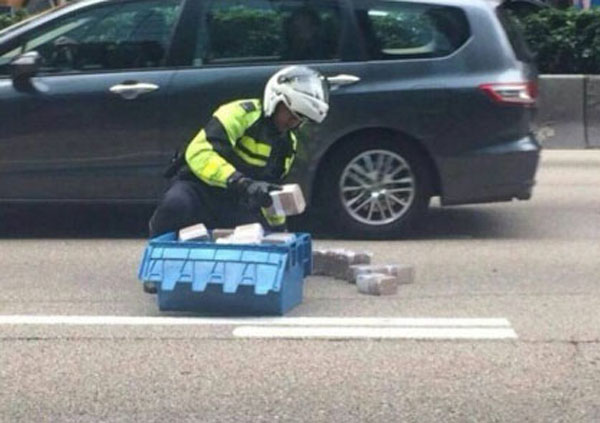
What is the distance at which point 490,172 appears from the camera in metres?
8.59

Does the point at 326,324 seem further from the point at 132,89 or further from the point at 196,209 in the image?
the point at 132,89

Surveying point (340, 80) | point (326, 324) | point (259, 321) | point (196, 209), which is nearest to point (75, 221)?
point (340, 80)

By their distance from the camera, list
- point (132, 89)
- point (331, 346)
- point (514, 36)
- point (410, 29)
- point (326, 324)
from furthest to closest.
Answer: point (514, 36), point (410, 29), point (132, 89), point (326, 324), point (331, 346)

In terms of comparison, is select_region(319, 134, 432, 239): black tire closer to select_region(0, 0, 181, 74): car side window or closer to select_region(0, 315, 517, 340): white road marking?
select_region(0, 0, 181, 74): car side window

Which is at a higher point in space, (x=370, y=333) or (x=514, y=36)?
(x=514, y=36)

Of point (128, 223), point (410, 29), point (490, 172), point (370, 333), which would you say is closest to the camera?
point (370, 333)

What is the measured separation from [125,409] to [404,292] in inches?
93.8

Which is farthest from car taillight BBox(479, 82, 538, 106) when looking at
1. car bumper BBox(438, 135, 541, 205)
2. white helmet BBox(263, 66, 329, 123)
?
white helmet BBox(263, 66, 329, 123)

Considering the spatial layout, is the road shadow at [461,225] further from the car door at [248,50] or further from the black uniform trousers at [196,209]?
the black uniform trousers at [196,209]

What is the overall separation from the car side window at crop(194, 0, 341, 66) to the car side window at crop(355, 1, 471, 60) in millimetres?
211

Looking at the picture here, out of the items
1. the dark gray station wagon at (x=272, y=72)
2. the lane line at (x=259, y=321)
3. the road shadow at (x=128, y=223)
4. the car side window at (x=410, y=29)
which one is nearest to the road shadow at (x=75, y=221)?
the road shadow at (x=128, y=223)

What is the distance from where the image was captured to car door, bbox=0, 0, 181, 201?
8461 mm

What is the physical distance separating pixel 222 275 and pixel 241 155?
93 cm

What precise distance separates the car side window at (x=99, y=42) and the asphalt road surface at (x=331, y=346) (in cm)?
114
